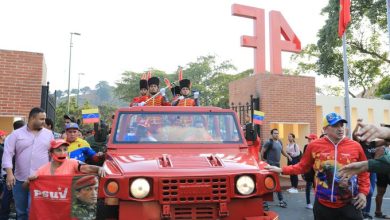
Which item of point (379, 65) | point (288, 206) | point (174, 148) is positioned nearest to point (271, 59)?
point (288, 206)

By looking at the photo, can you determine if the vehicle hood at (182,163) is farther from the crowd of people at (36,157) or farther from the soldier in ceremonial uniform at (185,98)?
the soldier in ceremonial uniform at (185,98)

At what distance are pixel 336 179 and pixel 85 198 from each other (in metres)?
2.52

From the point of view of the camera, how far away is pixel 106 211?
3.97m

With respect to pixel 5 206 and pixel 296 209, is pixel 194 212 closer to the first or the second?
pixel 5 206

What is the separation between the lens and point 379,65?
26.5 metres

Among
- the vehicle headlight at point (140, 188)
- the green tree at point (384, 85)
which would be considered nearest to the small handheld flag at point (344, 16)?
the vehicle headlight at point (140, 188)

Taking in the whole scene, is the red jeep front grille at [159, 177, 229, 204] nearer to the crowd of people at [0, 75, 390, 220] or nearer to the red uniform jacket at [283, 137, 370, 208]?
the crowd of people at [0, 75, 390, 220]

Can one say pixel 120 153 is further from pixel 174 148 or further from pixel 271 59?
pixel 271 59

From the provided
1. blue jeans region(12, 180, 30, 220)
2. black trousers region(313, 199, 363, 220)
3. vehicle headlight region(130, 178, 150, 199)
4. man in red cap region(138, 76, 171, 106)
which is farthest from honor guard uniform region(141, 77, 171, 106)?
black trousers region(313, 199, 363, 220)

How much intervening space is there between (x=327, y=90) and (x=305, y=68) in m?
5.35

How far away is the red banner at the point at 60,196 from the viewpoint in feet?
13.4

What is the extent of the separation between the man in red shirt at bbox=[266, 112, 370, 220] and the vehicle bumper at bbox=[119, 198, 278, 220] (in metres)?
0.56

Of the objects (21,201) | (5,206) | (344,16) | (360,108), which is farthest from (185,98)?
(360,108)

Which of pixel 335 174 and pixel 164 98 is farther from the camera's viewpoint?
pixel 164 98
